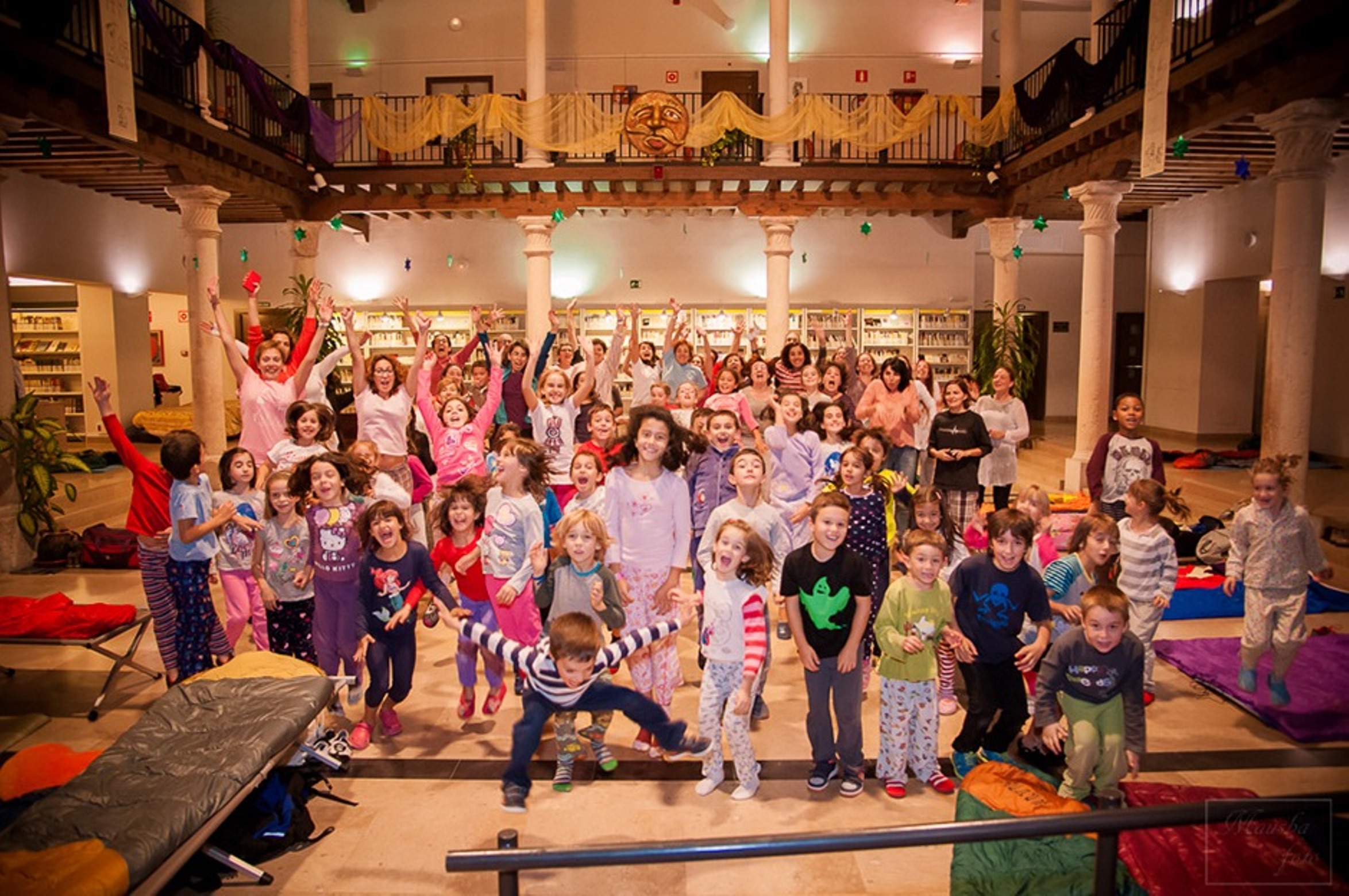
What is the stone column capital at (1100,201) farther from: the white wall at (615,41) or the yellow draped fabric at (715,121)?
the white wall at (615,41)

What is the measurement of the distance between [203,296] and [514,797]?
1031 cm

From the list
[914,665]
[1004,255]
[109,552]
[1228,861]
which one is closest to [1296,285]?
[1004,255]

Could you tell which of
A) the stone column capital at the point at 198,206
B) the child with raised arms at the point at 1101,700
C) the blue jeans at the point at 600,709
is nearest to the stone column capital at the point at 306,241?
the stone column capital at the point at 198,206

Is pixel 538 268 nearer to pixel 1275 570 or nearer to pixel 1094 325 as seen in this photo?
pixel 1094 325

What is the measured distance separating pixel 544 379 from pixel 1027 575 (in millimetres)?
3206

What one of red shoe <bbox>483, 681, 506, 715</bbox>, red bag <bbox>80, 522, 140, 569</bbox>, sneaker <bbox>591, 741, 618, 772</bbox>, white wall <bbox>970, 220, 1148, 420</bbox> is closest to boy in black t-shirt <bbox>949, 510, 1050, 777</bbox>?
sneaker <bbox>591, 741, 618, 772</bbox>

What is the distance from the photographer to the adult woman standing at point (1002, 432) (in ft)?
24.3

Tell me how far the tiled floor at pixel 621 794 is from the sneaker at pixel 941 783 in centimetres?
4

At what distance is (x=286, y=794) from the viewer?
3.54 meters

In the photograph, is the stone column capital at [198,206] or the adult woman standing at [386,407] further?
the stone column capital at [198,206]

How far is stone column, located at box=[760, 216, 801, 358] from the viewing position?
1428cm

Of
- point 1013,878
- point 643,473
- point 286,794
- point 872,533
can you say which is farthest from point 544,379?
point 1013,878

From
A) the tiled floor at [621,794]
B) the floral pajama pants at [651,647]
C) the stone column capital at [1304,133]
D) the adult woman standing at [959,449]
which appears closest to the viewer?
the tiled floor at [621,794]

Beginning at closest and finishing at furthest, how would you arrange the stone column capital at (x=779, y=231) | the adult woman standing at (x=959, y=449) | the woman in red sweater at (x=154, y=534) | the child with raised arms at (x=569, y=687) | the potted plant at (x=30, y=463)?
the child with raised arms at (x=569, y=687) < the woman in red sweater at (x=154, y=534) < the adult woman standing at (x=959, y=449) < the potted plant at (x=30, y=463) < the stone column capital at (x=779, y=231)
